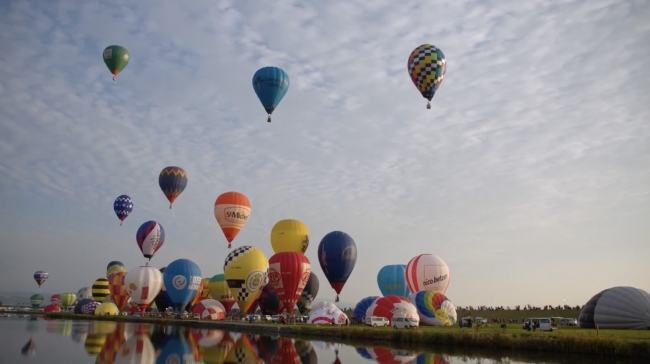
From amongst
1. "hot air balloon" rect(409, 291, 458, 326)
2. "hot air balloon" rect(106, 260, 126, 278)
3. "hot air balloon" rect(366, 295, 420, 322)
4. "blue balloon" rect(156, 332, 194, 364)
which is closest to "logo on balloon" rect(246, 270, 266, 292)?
"hot air balloon" rect(366, 295, 420, 322)

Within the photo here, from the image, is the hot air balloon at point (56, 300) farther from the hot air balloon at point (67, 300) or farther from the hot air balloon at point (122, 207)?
the hot air balloon at point (122, 207)

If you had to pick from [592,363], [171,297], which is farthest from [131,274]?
[592,363]

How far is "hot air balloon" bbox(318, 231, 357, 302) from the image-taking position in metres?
40.8

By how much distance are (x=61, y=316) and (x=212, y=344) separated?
42.0 m

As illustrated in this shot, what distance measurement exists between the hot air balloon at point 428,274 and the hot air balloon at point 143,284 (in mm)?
22537

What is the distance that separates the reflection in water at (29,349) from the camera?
18.0 m

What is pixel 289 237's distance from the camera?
4353 centimetres

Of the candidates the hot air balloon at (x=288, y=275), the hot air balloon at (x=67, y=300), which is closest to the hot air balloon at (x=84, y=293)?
the hot air balloon at (x=67, y=300)

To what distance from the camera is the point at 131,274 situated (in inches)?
1743

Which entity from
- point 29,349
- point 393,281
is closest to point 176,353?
point 29,349

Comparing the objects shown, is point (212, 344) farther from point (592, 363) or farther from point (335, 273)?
point (335, 273)

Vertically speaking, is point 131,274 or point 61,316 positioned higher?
point 131,274

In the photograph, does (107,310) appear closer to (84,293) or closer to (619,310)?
(84,293)

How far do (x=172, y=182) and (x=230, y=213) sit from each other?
6745 mm
